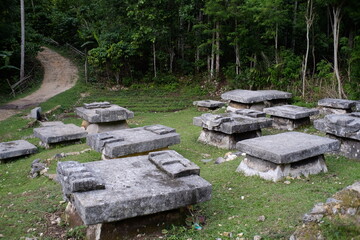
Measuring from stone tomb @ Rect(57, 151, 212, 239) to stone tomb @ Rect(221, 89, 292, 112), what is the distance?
7.81 m

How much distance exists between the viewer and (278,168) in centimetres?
590

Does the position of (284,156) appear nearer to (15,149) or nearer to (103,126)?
(103,126)

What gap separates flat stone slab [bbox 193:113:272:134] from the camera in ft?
28.0

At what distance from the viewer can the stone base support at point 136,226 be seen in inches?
161

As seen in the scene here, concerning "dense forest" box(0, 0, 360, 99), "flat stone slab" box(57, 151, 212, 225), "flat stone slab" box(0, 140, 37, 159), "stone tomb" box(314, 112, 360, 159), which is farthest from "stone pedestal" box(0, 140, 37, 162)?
"dense forest" box(0, 0, 360, 99)

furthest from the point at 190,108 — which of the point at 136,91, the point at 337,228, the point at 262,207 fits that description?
the point at 337,228

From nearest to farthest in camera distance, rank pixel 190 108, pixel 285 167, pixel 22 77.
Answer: pixel 285 167 → pixel 190 108 → pixel 22 77

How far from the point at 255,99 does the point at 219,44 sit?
7.21 m

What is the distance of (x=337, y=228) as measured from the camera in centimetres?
338

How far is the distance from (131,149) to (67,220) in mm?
2550

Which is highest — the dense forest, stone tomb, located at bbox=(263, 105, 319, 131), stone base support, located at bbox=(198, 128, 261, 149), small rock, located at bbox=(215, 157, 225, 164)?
the dense forest

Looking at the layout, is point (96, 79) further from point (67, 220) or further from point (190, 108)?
point (67, 220)

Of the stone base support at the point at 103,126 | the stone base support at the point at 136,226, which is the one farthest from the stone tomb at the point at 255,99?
the stone base support at the point at 136,226

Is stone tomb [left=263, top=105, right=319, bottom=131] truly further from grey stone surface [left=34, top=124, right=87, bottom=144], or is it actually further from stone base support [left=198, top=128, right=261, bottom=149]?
grey stone surface [left=34, top=124, right=87, bottom=144]
